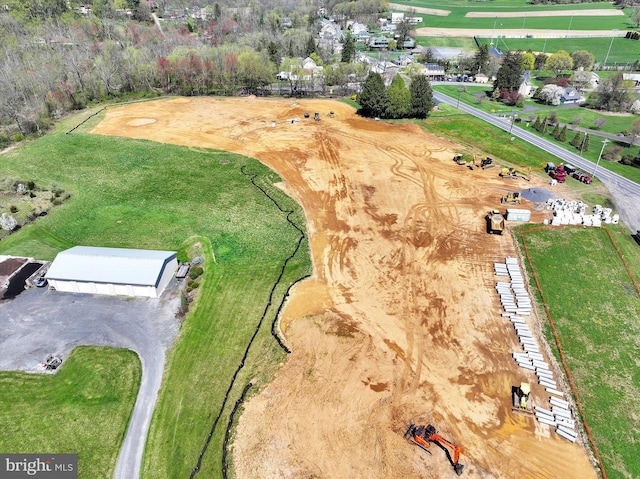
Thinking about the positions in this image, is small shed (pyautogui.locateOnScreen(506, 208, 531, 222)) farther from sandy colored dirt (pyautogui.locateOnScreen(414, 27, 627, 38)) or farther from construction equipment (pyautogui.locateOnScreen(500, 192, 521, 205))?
sandy colored dirt (pyautogui.locateOnScreen(414, 27, 627, 38))

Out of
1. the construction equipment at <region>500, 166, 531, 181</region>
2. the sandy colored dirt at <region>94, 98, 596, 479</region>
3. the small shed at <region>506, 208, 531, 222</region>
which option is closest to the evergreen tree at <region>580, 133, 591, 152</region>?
the construction equipment at <region>500, 166, 531, 181</region>

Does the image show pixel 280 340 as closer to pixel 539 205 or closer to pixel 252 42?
pixel 539 205

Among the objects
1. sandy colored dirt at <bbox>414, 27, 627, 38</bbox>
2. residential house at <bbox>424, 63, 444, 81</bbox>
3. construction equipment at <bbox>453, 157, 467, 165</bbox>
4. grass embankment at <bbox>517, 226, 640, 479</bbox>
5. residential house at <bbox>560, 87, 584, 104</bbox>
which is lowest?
grass embankment at <bbox>517, 226, 640, 479</bbox>

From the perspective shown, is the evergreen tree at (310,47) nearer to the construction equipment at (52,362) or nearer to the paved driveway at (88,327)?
the paved driveway at (88,327)

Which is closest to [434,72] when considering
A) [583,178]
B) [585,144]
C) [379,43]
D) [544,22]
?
[379,43]

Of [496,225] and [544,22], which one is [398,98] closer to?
[496,225]

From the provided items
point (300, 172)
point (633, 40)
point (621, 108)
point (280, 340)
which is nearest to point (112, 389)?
point (280, 340)
